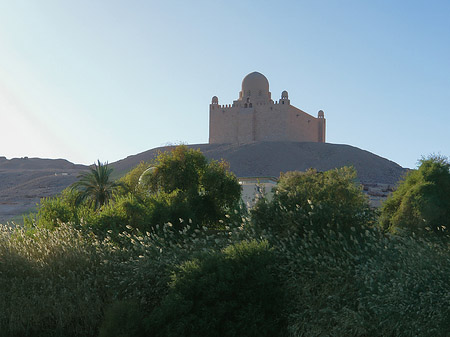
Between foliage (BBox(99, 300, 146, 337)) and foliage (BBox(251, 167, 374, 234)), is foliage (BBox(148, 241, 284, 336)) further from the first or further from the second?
foliage (BBox(251, 167, 374, 234))

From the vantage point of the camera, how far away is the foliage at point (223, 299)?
1080 centimetres

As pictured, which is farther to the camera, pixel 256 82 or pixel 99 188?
pixel 256 82

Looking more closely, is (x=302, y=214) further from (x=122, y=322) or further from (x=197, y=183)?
(x=197, y=183)

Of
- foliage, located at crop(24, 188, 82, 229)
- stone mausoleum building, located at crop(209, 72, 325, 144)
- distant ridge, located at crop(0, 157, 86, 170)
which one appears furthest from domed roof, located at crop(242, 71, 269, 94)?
foliage, located at crop(24, 188, 82, 229)

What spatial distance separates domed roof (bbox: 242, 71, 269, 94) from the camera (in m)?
86.0

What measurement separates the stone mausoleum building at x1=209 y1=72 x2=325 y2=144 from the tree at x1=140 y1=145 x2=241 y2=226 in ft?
196

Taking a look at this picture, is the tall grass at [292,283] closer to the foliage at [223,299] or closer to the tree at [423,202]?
the foliage at [223,299]

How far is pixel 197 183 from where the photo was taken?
87.1 ft

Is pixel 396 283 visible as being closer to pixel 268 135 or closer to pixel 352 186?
pixel 352 186

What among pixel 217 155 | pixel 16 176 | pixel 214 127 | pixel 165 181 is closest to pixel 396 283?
pixel 165 181

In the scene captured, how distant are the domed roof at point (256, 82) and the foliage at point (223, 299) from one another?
7606cm

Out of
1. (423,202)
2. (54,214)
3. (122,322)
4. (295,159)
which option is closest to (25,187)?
(295,159)

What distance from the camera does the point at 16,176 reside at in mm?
88750

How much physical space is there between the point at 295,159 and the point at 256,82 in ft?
47.2
